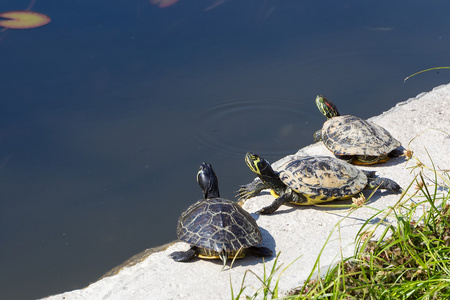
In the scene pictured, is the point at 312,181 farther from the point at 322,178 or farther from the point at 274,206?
the point at 274,206

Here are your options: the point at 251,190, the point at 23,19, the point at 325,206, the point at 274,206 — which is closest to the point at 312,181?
→ the point at 325,206

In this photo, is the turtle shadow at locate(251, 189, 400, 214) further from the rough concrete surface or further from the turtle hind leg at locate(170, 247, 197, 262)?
the turtle hind leg at locate(170, 247, 197, 262)

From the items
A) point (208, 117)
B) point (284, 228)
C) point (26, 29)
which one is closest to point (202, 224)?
point (284, 228)

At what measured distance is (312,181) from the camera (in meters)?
3.81

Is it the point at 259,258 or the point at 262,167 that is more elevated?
the point at 262,167

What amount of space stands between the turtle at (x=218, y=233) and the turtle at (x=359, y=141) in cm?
139

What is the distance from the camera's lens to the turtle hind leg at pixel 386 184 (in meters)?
3.94

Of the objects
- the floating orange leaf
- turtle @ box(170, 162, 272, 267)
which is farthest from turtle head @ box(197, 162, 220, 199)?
the floating orange leaf

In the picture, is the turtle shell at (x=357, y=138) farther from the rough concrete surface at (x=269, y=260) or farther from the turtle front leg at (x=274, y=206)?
the turtle front leg at (x=274, y=206)

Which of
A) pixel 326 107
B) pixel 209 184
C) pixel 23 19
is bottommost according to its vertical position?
pixel 209 184

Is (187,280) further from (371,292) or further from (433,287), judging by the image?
(433,287)

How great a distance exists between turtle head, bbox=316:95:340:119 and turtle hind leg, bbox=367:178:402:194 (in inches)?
52.4

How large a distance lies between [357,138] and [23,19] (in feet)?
14.9

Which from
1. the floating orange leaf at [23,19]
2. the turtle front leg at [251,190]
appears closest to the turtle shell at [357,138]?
the turtle front leg at [251,190]
